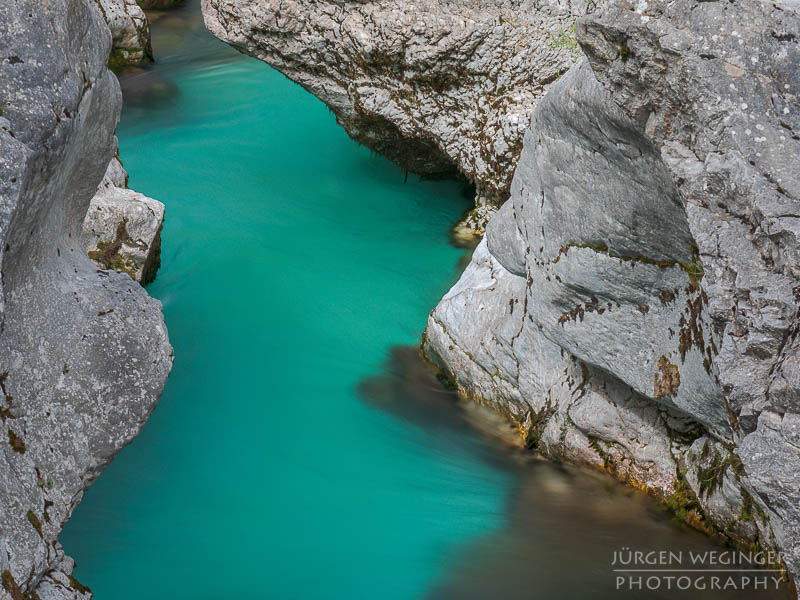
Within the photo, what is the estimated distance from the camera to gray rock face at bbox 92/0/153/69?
10.8m

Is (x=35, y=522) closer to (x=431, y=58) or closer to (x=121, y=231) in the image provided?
(x=121, y=231)

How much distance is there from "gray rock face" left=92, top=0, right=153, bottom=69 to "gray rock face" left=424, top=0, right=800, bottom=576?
7.15 metres

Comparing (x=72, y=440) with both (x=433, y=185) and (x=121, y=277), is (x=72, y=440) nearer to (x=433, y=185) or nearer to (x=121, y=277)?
(x=121, y=277)

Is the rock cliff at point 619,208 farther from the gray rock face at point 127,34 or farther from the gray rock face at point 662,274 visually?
the gray rock face at point 127,34

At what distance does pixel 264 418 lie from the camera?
5.65 m

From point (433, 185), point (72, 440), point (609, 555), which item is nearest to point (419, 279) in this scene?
point (433, 185)

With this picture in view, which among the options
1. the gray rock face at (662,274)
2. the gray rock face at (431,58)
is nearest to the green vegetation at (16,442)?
the gray rock face at (662,274)

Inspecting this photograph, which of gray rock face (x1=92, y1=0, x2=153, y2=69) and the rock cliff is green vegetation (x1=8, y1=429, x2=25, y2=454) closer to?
the rock cliff

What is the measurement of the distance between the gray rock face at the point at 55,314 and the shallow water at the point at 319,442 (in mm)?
1319

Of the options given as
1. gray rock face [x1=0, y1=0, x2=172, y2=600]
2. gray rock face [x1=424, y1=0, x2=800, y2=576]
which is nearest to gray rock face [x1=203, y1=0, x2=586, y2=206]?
gray rock face [x1=424, y1=0, x2=800, y2=576]

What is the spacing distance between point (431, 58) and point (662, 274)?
3622 mm

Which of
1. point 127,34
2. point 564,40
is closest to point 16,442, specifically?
point 564,40

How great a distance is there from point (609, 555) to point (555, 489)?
63cm

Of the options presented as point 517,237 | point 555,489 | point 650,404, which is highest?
point 517,237
